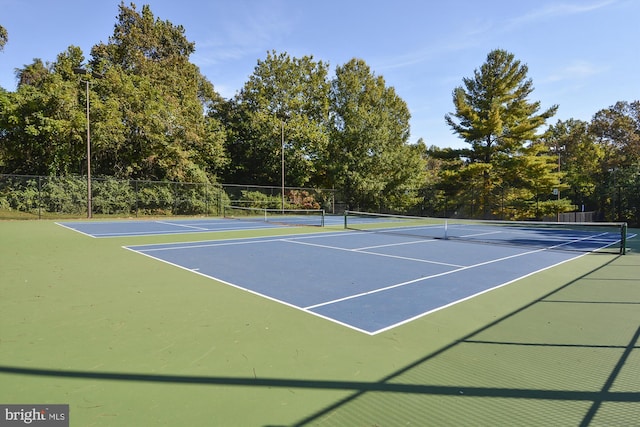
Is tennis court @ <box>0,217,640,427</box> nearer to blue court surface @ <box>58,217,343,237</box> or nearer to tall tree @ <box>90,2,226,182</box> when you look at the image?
blue court surface @ <box>58,217,343,237</box>

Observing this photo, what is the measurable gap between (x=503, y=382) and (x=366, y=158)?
32.8 meters

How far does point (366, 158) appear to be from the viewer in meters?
35.0

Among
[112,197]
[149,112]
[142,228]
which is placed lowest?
[142,228]

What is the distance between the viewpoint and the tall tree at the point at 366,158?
35.0 m

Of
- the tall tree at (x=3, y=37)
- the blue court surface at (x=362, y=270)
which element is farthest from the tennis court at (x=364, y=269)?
the tall tree at (x=3, y=37)

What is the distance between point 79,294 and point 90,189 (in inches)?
790

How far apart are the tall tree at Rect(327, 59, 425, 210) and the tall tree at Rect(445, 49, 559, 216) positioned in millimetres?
7127

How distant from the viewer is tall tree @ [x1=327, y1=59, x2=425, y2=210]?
115 feet

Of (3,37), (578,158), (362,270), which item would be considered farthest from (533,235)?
(3,37)

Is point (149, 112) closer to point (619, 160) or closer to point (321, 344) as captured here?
point (321, 344)

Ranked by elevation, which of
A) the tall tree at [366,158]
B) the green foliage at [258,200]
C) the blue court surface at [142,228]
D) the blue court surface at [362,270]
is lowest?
the blue court surface at [362,270]

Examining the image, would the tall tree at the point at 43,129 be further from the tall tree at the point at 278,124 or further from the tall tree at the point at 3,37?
the tall tree at the point at 278,124

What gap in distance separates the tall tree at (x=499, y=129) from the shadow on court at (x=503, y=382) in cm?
2553

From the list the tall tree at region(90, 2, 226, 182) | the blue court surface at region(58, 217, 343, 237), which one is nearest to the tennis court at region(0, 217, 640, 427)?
the blue court surface at region(58, 217, 343, 237)
